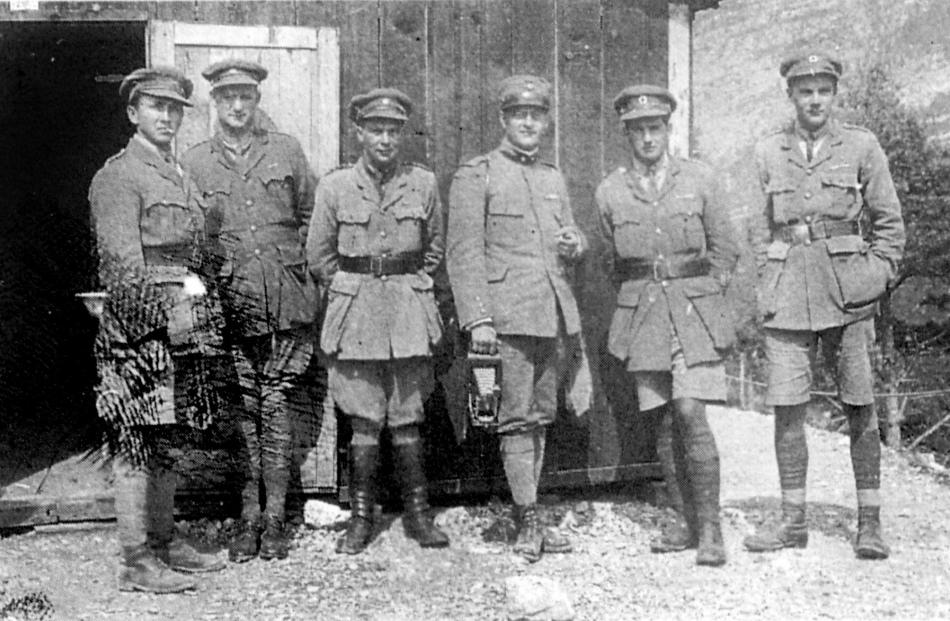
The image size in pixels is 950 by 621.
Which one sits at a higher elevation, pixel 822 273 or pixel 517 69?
pixel 517 69

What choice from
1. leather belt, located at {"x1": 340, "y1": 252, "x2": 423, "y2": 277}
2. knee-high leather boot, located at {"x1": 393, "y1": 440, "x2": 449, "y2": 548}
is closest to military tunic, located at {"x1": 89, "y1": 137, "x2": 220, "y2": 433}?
leather belt, located at {"x1": 340, "y1": 252, "x2": 423, "y2": 277}

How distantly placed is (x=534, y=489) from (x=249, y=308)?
1.64 m

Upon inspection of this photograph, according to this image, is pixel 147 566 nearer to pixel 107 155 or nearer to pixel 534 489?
pixel 534 489

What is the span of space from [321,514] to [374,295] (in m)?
1.33

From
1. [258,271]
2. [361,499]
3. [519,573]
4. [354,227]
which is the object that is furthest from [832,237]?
[258,271]

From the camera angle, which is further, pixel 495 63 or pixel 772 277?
pixel 495 63

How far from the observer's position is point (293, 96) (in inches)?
192

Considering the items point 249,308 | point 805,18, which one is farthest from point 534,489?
point 805,18

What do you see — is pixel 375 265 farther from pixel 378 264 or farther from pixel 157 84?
pixel 157 84

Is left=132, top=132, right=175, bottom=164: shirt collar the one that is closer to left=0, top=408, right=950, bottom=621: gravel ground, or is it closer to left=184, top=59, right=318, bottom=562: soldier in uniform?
left=184, top=59, right=318, bottom=562: soldier in uniform

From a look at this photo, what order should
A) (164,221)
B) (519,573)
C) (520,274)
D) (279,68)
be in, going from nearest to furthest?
1. (164,221)
2. (519,573)
3. (520,274)
4. (279,68)

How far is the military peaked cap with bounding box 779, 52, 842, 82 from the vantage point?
4.35 metres

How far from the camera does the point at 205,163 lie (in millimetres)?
4535

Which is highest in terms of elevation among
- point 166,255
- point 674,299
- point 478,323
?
point 166,255
